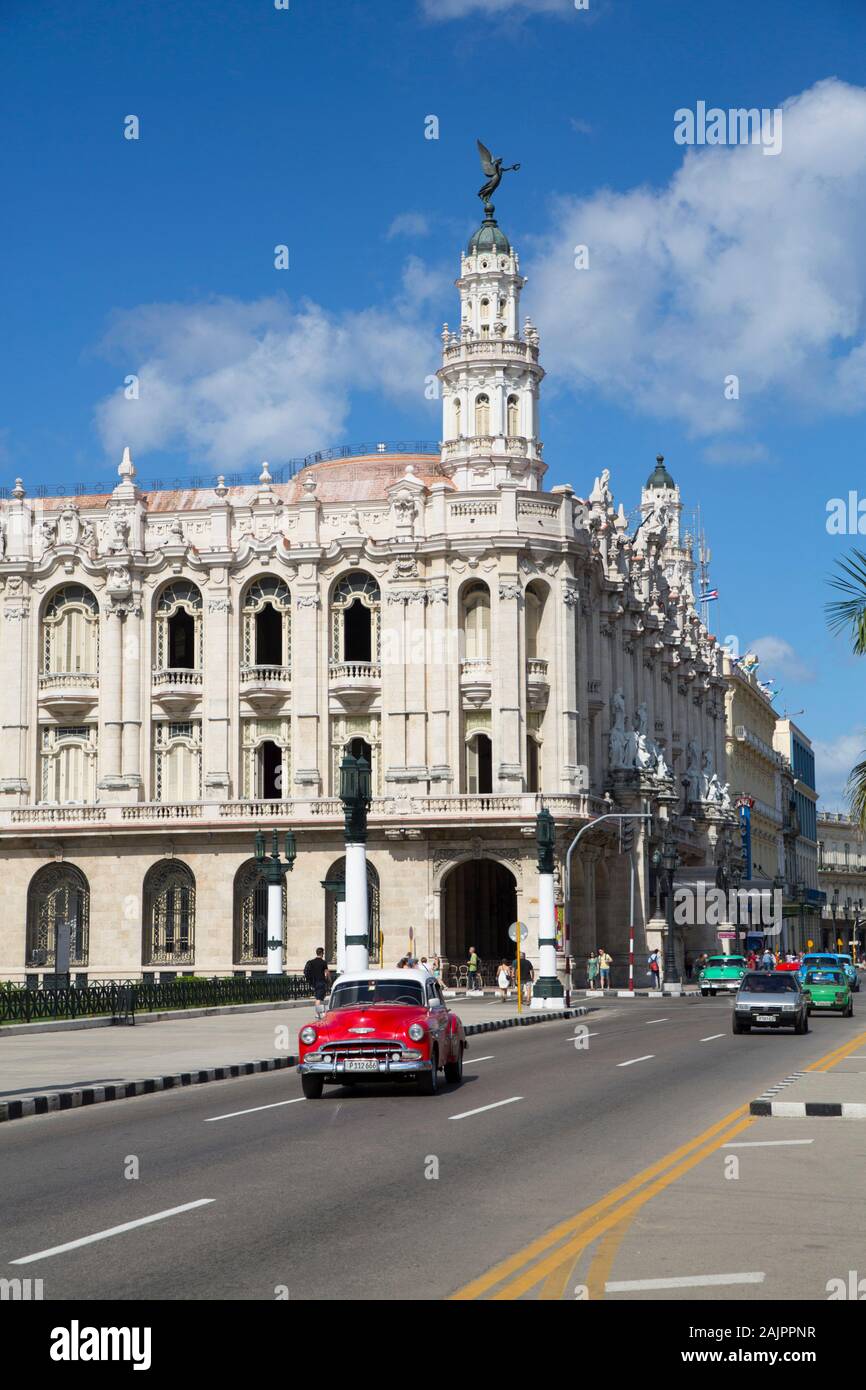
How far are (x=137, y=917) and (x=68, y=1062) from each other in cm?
3907

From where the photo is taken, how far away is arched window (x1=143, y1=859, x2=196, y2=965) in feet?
217

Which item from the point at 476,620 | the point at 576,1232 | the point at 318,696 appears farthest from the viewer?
the point at 318,696

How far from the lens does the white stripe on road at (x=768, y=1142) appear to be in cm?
1574

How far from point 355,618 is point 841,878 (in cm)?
10825

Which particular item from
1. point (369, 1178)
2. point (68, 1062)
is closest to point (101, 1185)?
point (369, 1178)

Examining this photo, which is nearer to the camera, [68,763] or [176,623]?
[68,763]

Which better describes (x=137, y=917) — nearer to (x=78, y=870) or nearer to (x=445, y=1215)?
(x=78, y=870)

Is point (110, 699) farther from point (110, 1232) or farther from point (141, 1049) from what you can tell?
point (110, 1232)

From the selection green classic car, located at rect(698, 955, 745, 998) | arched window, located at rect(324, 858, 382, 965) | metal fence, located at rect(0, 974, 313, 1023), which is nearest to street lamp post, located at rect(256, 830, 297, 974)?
metal fence, located at rect(0, 974, 313, 1023)

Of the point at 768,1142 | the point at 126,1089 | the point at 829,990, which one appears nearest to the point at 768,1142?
the point at 768,1142

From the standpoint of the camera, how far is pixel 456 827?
6288 centimetres

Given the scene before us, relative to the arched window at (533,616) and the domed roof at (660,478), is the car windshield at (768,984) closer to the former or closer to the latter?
the arched window at (533,616)

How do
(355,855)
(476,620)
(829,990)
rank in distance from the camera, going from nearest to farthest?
(355,855) → (829,990) → (476,620)

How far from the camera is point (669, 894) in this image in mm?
74688
